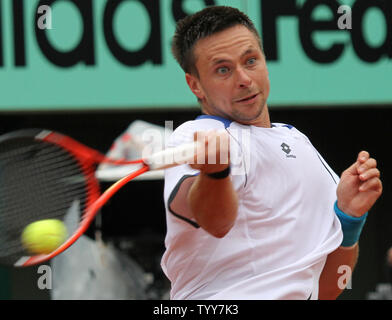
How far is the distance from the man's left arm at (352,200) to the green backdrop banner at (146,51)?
2.54m

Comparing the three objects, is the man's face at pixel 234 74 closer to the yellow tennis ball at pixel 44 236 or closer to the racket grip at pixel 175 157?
the racket grip at pixel 175 157

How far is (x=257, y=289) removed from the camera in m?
2.00

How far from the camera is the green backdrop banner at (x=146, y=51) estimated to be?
4562 millimetres

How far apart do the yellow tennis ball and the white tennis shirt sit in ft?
1.03

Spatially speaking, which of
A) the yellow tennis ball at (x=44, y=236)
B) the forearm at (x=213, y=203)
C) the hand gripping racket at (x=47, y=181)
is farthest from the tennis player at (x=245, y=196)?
the yellow tennis ball at (x=44, y=236)

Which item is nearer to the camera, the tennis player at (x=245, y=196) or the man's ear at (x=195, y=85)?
the tennis player at (x=245, y=196)

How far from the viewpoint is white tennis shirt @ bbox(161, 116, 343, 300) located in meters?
2.00

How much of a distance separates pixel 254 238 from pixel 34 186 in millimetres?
746

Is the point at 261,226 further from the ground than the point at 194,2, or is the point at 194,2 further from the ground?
the point at 194,2

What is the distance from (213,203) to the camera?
1850mm
